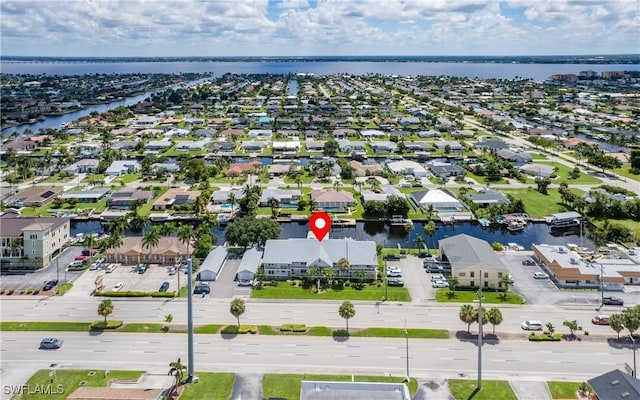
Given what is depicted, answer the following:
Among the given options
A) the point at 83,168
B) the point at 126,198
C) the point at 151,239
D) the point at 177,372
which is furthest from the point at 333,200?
the point at 83,168

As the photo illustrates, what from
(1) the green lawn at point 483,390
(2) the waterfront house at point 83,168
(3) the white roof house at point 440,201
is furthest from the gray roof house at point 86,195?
(1) the green lawn at point 483,390

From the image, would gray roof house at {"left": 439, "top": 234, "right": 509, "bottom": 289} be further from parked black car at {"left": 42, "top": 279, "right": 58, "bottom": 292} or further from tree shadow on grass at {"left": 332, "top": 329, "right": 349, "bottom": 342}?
parked black car at {"left": 42, "top": 279, "right": 58, "bottom": 292}

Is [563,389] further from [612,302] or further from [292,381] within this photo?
[292,381]

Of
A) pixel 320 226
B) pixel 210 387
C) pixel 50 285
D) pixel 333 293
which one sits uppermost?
pixel 320 226

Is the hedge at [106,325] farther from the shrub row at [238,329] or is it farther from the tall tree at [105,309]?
the shrub row at [238,329]

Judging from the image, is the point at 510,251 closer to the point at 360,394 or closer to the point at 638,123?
the point at 360,394

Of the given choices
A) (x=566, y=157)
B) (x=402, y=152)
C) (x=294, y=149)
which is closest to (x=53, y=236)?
(x=294, y=149)

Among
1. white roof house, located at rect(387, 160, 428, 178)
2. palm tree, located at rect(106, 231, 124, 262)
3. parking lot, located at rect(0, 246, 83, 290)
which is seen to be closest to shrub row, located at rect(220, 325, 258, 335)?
parking lot, located at rect(0, 246, 83, 290)
